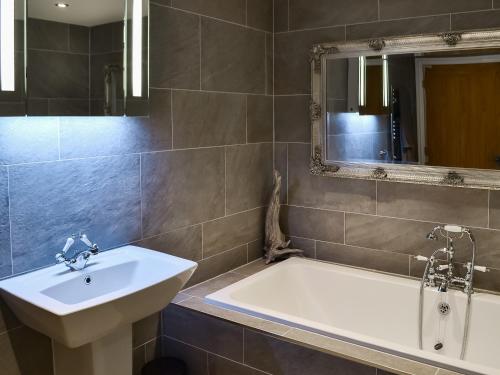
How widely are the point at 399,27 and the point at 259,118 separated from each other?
0.98m

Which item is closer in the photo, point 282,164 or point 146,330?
point 146,330

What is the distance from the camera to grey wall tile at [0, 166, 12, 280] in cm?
193

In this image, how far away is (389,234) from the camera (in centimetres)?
298

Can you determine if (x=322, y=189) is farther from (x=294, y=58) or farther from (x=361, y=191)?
(x=294, y=58)

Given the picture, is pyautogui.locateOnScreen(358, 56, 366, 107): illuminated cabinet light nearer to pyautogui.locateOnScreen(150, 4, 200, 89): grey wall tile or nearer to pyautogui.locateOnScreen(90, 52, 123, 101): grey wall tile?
pyautogui.locateOnScreen(150, 4, 200, 89): grey wall tile

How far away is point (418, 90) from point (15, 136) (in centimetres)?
202

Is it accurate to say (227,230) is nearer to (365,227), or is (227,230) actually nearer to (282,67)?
(365,227)

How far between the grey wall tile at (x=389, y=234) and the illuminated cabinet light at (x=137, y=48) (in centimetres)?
153

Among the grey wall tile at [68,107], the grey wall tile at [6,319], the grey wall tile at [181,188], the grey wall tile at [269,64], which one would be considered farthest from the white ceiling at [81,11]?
the grey wall tile at [269,64]

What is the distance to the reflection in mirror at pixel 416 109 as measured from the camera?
2.62 m

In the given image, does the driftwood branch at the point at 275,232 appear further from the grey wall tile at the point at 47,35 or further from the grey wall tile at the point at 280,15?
the grey wall tile at the point at 47,35

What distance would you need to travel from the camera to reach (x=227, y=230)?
3.06 m

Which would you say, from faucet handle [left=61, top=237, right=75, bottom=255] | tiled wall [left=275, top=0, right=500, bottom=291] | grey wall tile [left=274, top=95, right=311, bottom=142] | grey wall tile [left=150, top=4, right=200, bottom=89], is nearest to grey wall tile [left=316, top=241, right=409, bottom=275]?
tiled wall [left=275, top=0, right=500, bottom=291]

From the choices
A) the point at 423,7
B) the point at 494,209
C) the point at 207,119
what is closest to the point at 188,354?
the point at 207,119
